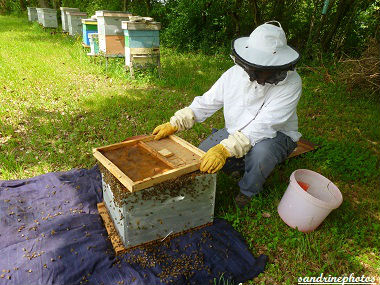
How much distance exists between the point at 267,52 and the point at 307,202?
1355mm

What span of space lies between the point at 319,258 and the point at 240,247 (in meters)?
0.66

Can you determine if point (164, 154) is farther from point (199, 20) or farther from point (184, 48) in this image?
point (199, 20)

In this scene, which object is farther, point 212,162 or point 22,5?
point 22,5

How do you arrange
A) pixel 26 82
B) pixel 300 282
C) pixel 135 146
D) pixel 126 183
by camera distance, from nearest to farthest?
1. pixel 126 183
2. pixel 300 282
3. pixel 135 146
4. pixel 26 82

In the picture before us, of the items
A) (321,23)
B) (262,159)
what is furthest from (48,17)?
(262,159)

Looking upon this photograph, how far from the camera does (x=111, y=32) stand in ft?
22.2

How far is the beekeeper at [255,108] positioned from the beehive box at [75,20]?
30.4 ft

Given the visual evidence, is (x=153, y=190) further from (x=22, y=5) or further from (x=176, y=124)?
(x=22, y=5)

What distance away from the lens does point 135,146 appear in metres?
2.61

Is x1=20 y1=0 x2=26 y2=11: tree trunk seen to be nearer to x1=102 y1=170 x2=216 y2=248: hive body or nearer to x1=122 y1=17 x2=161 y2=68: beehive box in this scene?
x1=122 y1=17 x2=161 y2=68: beehive box

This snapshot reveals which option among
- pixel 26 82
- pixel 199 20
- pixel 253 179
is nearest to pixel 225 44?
pixel 199 20

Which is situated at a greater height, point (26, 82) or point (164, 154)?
point (164, 154)

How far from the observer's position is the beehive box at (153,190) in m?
2.04

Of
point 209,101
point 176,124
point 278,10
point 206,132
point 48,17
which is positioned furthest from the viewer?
point 48,17
